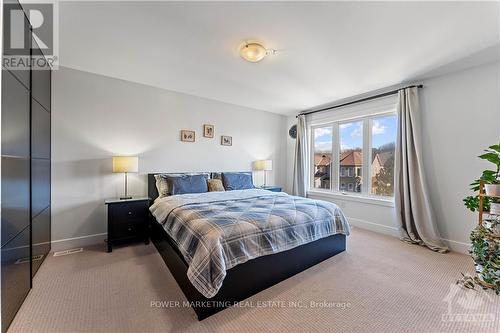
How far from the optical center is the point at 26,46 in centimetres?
182

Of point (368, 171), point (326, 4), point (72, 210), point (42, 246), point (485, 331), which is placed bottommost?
point (485, 331)

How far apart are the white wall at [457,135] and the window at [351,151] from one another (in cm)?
104

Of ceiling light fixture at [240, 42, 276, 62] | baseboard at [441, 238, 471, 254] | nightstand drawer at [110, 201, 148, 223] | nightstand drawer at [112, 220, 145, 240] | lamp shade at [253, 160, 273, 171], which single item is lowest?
baseboard at [441, 238, 471, 254]

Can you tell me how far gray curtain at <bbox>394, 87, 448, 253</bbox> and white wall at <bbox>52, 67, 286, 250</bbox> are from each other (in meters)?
3.13

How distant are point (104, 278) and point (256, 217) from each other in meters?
1.67

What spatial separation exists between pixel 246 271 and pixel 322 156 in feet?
11.6

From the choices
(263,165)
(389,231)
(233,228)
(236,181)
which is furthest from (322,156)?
(233,228)

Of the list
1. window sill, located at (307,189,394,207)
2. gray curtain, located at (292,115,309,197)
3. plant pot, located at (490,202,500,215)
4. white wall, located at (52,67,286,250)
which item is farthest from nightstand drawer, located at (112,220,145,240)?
plant pot, located at (490,202,500,215)

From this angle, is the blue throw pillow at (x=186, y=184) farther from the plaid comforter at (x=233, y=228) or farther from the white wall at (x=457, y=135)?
the white wall at (x=457, y=135)

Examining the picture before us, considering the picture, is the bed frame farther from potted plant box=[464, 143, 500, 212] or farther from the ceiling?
the ceiling

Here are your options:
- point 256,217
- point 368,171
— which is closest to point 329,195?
point 368,171

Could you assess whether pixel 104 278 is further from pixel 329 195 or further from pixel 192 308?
pixel 329 195

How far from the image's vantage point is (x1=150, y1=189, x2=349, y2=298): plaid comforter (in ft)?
5.16

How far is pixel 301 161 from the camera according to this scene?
4746 millimetres
